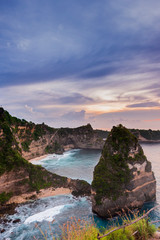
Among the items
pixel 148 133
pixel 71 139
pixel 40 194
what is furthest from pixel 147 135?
pixel 40 194

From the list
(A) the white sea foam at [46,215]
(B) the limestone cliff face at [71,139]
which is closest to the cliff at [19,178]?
(A) the white sea foam at [46,215]

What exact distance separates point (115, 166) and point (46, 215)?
16.5m

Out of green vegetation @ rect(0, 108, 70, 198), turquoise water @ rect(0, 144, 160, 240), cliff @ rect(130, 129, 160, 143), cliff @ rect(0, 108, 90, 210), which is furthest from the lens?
cliff @ rect(130, 129, 160, 143)

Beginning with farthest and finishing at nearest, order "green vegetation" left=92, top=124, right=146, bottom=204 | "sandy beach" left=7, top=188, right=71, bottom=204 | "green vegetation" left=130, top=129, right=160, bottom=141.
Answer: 1. "green vegetation" left=130, top=129, right=160, bottom=141
2. "sandy beach" left=7, top=188, right=71, bottom=204
3. "green vegetation" left=92, top=124, right=146, bottom=204

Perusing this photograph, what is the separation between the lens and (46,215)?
30.1 meters

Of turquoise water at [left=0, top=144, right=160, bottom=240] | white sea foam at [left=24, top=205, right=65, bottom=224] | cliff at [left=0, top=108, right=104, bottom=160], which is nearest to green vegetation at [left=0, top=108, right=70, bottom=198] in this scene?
cliff at [left=0, top=108, right=104, bottom=160]

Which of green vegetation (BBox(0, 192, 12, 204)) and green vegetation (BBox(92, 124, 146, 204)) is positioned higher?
green vegetation (BBox(92, 124, 146, 204))

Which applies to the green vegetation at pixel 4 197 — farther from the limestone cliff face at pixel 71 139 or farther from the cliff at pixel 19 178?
the limestone cliff face at pixel 71 139

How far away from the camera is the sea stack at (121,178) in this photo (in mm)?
28438

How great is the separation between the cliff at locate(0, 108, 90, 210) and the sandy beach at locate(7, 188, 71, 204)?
422mm

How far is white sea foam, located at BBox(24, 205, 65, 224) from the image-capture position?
28.5 metres

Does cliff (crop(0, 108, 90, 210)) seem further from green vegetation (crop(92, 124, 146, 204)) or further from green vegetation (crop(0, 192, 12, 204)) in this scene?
green vegetation (crop(92, 124, 146, 204))

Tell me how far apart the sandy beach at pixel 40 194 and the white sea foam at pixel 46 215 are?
19.3 ft

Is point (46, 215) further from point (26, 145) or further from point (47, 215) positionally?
point (26, 145)
